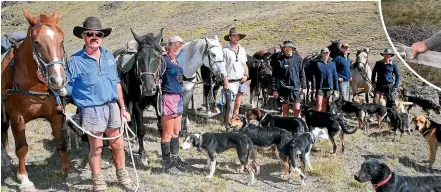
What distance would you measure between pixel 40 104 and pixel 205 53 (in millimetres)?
3285

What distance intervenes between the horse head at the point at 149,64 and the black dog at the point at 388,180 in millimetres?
2964

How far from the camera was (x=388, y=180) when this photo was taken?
5.21 meters

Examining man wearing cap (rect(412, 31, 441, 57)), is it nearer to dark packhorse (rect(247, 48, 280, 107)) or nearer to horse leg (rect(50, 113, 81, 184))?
horse leg (rect(50, 113, 81, 184))

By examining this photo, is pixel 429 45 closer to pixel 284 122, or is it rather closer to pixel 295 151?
pixel 295 151

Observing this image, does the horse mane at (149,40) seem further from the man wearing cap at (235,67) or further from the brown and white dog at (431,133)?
the brown and white dog at (431,133)

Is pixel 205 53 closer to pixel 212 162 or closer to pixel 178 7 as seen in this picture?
pixel 212 162

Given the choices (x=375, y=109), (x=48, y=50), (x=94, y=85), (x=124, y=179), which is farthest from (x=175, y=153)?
(x=375, y=109)

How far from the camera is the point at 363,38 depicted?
2278 cm

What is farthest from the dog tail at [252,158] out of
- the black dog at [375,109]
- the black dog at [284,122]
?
the black dog at [375,109]

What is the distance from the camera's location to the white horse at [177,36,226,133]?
7.93 m

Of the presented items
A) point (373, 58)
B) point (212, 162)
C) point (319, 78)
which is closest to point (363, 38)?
point (373, 58)

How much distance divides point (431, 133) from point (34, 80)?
256 inches

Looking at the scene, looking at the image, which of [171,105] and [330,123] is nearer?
[171,105]

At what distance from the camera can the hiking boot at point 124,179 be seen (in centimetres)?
579
